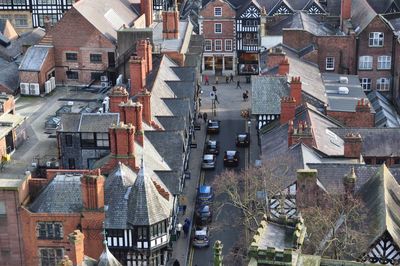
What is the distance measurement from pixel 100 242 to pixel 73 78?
38.6 m

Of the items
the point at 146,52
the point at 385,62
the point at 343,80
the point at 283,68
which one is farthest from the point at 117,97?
the point at 385,62

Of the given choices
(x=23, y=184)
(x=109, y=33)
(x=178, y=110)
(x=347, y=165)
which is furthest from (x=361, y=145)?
(x=109, y=33)

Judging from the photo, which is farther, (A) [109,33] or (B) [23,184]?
(A) [109,33]

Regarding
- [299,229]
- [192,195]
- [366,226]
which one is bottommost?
[192,195]

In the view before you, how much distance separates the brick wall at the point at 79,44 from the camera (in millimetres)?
81000

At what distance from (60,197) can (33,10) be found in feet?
192

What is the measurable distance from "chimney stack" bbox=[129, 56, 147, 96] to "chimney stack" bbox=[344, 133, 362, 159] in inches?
792

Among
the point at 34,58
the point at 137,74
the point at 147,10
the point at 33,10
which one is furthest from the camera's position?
the point at 33,10

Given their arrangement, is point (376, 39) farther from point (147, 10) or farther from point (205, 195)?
point (205, 195)

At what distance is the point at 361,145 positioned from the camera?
188 ft

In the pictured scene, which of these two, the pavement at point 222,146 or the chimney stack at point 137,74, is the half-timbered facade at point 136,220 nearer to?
the pavement at point 222,146

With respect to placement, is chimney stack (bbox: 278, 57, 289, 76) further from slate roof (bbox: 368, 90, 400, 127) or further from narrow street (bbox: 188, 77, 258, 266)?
slate roof (bbox: 368, 90, 400, 127)

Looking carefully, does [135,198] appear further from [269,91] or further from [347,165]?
[269,91]

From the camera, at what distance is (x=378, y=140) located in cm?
5984
